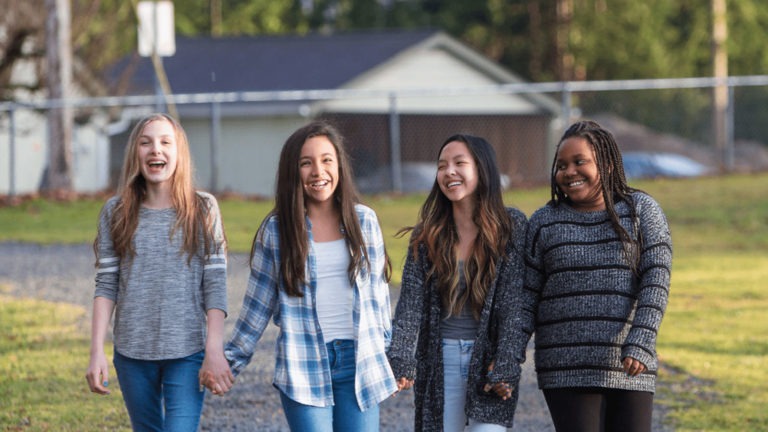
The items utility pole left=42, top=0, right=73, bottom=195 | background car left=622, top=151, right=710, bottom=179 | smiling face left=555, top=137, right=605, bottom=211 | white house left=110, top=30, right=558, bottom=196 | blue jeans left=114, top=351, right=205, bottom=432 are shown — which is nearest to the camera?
blue jeans left=114, top=351, right=205, bottom=432

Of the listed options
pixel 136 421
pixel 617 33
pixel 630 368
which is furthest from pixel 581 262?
pixel 617 33

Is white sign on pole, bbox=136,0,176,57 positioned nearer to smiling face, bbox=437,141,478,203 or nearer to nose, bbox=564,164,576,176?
smiling face, bbox=437,141,478,203

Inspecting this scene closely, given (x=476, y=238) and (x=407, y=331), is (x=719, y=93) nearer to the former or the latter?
(x=476, y=238)

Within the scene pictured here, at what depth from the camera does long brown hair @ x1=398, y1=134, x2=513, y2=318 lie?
408 cm

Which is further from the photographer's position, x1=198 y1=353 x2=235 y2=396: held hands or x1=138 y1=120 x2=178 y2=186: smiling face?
x1=138 y1=120 x2=178 y2=186: smiling face

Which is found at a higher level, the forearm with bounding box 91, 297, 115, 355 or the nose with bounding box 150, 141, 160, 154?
the nose with bounding box 150, 141, 160, 154

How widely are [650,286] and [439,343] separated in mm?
741

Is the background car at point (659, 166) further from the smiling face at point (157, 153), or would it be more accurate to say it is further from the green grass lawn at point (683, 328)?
the smiling face at point (157, 153)

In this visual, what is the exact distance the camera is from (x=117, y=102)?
701 inches

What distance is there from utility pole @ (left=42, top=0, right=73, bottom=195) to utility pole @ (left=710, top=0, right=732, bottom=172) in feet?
36.1

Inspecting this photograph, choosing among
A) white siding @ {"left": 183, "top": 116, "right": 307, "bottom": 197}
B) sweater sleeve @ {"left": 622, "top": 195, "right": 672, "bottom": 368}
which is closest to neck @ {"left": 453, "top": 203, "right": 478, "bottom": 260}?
sweater sleeve @ {"left": 622, "top": 195, "right": 672, "bottom": 368}

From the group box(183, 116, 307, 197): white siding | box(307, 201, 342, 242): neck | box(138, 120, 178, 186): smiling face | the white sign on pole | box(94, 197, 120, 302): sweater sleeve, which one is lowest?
box(94, 197, 120, 302): sweater sleeve

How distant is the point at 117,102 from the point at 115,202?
45.9ft

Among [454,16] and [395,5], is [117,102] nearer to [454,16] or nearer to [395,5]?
[454,16]
